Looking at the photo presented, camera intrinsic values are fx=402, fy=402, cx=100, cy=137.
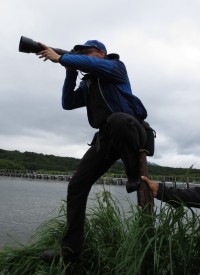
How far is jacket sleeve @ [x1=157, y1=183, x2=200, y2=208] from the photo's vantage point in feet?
10.0

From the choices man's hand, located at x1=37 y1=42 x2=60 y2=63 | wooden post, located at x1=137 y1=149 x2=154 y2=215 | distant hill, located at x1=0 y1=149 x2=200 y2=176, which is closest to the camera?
wooden post, located at x1=137 y1=149 x2=154 y2=215

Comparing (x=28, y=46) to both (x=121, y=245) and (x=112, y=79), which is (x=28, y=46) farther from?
(x=121, y=245)

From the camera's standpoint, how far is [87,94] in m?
4.11

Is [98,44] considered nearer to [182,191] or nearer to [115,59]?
[115,59]

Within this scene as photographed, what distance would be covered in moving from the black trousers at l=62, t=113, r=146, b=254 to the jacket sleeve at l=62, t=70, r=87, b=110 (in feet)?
1.55

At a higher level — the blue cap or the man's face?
the blue cap

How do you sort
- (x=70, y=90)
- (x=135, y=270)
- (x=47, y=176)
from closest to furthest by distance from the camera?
(x=135, y=270), (x=70, y=90), (x=47, y=176)

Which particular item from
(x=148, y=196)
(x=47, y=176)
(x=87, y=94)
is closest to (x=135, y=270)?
(x=148, y=196)

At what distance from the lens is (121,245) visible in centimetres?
352

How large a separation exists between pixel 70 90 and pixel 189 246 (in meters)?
2.02

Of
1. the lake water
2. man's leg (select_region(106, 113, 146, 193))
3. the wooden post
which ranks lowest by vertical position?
the lake water

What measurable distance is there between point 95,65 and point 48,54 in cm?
46

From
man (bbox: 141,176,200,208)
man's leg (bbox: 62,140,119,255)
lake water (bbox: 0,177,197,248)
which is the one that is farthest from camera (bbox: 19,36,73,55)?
lake water (bbox: 0,177,197,248)

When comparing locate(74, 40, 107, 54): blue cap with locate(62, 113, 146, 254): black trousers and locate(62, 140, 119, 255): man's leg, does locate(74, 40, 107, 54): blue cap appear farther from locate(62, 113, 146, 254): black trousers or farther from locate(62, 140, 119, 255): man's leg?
locate(62, 140, 119, 255): man's leg
